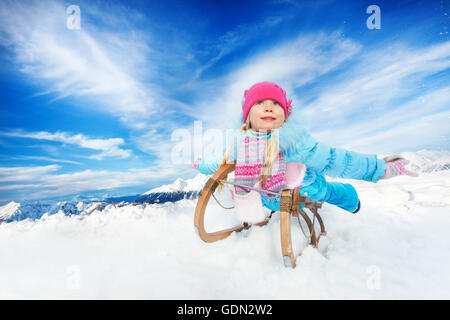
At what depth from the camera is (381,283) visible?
1275mm

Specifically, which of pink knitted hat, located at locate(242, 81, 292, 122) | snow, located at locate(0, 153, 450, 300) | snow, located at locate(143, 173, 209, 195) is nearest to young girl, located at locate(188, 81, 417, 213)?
pink knitted hat, located at locate(242, 81, 292, 122)

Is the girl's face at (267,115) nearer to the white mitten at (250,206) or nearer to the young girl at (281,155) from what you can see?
the young girl at (281,155)

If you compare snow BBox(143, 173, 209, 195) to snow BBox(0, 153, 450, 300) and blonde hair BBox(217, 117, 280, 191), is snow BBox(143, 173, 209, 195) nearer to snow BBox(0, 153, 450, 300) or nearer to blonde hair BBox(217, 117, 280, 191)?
snow BBox(0, 153, 450, 300)

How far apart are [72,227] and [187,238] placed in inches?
50.2

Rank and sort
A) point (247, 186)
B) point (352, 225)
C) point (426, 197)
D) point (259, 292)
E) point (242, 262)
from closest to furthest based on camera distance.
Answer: point (259, 292), point (242, 262), point (247, 186), point (352, 225), point (426, 197)

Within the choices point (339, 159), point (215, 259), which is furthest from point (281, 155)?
point (215, 259)

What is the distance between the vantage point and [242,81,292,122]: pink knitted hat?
1.77 m

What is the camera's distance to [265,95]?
176cm

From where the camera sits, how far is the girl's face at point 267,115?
1.73 m

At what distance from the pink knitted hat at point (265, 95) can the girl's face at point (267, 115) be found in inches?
1.6

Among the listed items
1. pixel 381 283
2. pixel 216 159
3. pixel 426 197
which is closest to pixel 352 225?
pixel 381 283

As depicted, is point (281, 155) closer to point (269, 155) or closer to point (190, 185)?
point (269, 155)

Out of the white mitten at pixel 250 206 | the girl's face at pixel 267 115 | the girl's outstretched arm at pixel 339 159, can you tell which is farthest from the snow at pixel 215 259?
the girl's face at pixel 267 115

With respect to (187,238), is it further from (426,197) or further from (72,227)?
(426,197)
